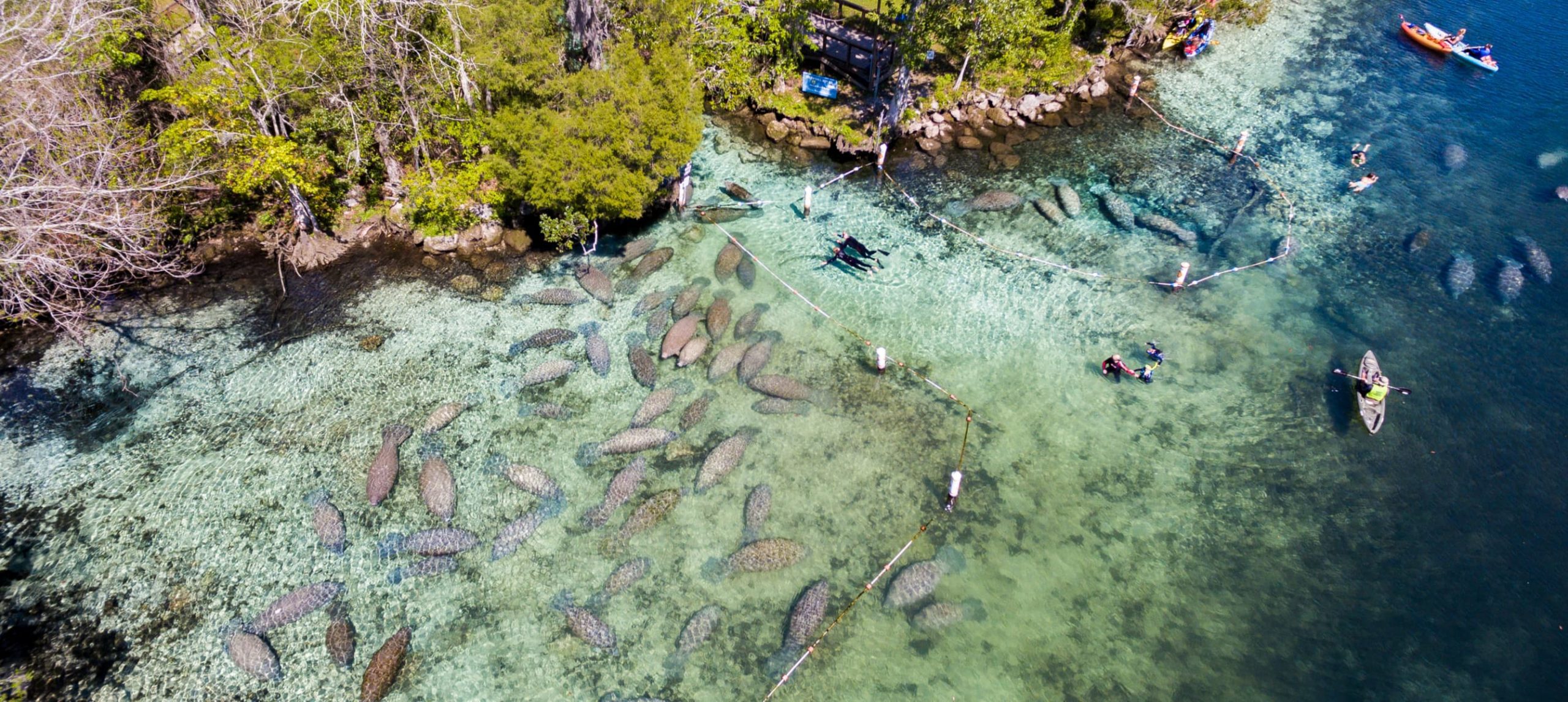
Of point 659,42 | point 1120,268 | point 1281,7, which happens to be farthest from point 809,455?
point 1281,7

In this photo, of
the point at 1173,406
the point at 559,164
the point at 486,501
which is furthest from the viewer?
the point at 559,164

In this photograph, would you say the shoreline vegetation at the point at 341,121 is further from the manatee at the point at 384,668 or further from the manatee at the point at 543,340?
the manatee at the point at 384,668

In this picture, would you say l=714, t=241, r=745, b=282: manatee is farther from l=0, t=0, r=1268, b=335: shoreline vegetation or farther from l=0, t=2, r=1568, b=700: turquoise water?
l=0, t=0, r=1268, b=335: shoreline vegetation

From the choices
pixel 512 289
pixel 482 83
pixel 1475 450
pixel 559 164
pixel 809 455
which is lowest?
pixel 1475 450

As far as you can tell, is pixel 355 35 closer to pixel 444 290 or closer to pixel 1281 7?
pixel 444 290

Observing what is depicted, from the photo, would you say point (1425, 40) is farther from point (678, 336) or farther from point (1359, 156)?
point (678, 336)

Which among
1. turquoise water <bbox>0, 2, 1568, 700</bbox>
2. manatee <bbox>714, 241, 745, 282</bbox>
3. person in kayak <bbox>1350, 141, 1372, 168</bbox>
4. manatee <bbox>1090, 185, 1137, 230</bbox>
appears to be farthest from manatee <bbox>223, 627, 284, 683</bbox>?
person in kayak <bbox>1350, 141, 1372, 168</bbox>

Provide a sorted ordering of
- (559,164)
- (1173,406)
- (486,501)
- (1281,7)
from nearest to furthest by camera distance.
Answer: (486,501)
(1173,406)
(559,164)
(1281,7)
